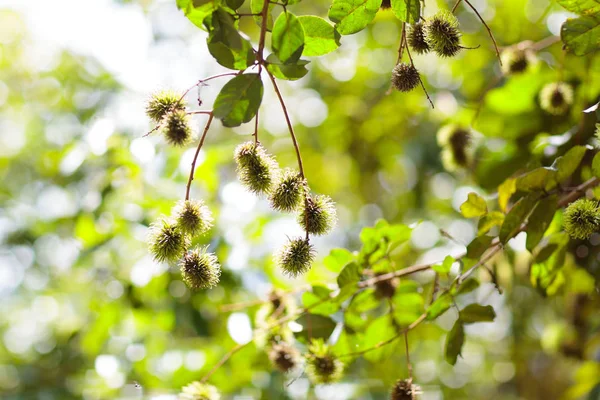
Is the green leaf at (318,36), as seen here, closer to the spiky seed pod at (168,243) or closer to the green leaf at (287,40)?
the green leaf at (287,40)

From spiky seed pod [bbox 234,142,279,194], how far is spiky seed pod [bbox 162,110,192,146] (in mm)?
130

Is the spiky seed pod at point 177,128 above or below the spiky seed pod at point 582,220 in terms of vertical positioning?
above

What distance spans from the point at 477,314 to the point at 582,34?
79 centimetres

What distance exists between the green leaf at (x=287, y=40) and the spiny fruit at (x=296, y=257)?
450 mm

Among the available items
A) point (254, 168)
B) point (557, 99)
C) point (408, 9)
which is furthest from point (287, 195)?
point (557, 99)

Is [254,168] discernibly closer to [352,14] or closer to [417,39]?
[352,14]

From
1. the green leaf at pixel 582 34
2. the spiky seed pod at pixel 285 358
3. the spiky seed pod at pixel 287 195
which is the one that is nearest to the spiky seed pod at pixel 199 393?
the spiky seed pod at pixel 285 358

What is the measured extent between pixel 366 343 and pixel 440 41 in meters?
0.95

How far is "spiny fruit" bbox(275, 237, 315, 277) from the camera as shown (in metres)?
1.45

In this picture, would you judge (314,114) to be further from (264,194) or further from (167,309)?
(264,194)

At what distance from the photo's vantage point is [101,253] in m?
2.95

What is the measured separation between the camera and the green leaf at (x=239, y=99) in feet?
4.03

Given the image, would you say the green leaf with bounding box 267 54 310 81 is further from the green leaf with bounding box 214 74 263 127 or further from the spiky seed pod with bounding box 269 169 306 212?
the spiky seed pod with bounding box 269 169 306 212

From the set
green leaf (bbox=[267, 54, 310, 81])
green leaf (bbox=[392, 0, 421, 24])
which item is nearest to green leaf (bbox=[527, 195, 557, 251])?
green leaf (bbox=[392, 0, 421, 24])
